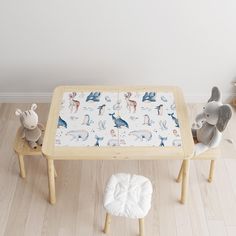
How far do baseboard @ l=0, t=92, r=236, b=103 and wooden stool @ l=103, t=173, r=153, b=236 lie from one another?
1.00 meters

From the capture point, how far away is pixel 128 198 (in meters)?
1.86

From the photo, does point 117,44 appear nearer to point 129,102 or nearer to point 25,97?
point 129,102

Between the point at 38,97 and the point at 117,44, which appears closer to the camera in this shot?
the point at 117,44

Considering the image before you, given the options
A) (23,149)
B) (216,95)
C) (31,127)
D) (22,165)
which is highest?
Result: (216,95)

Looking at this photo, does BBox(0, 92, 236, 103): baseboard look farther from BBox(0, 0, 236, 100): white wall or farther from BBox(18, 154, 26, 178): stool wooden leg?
BBox(18, 154, 26, 178): stool wooden leg

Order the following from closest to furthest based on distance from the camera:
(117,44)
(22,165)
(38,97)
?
(22,165)
(117,44)
(38,97)

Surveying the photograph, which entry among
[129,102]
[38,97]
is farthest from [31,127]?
[38,97]

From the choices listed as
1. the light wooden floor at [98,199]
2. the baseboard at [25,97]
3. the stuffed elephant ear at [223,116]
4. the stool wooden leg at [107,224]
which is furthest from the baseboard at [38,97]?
the stool wooden leg at [107,224]

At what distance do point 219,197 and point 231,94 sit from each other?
841mm

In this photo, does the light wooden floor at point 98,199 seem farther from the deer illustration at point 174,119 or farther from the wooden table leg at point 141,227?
the deer illustration at point 174,119

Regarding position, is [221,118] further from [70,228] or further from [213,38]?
[70,228]

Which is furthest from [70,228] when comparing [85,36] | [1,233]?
[85,36]

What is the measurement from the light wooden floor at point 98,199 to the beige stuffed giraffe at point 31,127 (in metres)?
0.28

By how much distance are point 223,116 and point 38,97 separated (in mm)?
1346
